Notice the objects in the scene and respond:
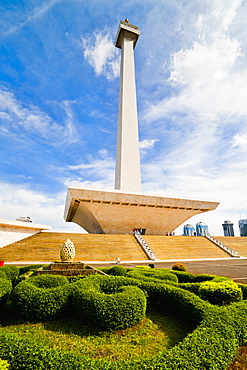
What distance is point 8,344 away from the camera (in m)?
2.41

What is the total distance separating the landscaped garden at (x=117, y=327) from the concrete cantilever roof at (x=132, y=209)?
17759 mm

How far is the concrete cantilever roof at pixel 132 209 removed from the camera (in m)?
22.7

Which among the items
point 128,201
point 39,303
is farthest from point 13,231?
point 39,303

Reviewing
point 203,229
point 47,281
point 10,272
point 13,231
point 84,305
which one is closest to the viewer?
point 84,305

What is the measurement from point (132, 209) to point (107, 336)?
2141 centimetres

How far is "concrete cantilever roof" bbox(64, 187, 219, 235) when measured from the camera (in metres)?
22.7

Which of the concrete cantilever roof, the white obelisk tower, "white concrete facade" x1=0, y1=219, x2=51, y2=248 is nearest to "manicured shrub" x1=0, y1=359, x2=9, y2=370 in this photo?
"white concrete facade" x1=0, y1=219, x2=51, y2=248

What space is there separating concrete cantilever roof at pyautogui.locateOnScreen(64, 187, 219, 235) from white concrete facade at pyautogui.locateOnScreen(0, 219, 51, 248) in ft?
16.6

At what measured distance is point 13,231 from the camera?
17328 mm

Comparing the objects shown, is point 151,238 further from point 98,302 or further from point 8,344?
point 8,344

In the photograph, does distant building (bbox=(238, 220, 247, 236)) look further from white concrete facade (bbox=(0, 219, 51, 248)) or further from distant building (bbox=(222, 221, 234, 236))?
white concrete facade (bbox=(0, 219, 51, 248))

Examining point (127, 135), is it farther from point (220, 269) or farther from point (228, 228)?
point (228, 228)

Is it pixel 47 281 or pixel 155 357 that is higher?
pixel 47 281

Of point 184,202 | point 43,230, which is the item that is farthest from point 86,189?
point 184,202
